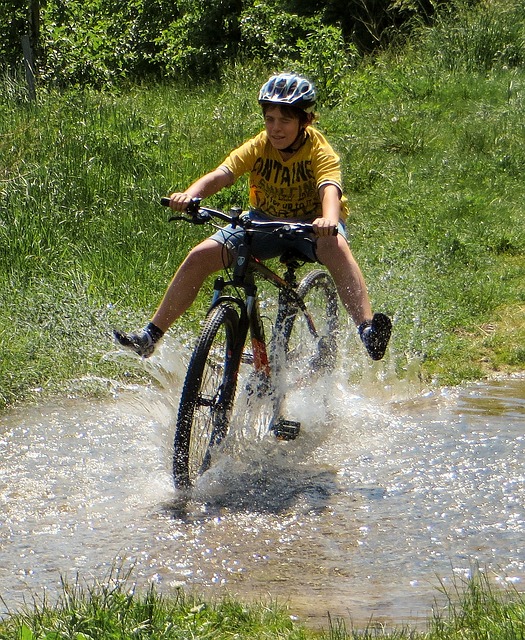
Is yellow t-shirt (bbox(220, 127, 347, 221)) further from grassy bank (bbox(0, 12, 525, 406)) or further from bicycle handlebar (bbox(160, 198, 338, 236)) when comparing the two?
grassy bank (bbox(0, 12, 525, 406))

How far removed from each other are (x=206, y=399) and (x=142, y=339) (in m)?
0.54

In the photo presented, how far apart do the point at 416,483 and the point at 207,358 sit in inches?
47.4

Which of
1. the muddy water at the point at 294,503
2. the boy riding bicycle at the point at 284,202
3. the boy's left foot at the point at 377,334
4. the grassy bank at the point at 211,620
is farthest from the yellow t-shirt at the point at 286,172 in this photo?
the grassy bank at the point at 211,620

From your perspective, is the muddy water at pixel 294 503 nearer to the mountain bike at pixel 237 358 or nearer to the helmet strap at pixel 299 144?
the mountain bike at pixel 237 358

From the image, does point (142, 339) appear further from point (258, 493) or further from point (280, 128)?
point (280, 128)

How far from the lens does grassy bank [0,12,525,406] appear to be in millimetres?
7629

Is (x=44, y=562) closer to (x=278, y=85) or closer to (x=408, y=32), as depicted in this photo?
(x=278, y=85)

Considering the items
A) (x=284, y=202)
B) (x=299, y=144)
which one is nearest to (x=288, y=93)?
(x=299, y=144)

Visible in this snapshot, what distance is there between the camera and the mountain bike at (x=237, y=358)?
16.3 feet

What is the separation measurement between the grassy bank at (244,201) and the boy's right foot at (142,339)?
5.22 feet

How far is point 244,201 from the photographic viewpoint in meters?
10.2

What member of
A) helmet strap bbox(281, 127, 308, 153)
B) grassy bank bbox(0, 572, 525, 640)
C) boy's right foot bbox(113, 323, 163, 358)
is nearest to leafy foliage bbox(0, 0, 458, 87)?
helmet strap bbox(281, 127, 308, 153)

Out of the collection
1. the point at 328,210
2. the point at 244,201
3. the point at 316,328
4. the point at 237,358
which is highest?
the point at 244,201

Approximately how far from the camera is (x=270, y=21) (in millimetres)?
17203
